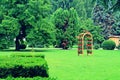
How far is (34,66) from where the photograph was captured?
472 inches

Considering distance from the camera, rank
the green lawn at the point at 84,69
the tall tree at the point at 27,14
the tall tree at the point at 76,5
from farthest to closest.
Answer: the tall tree at the point at 76,5 < the tall tree at the point at 27,14 < the green lawn at the point at 84,69

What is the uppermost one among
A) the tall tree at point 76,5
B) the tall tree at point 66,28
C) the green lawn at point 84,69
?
the tall tree at point 76,5

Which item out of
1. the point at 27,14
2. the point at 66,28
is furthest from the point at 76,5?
the point at 27,14

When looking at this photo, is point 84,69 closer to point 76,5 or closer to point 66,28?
point 66,28

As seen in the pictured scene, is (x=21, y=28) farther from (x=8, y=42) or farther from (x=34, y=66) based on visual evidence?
(x=34, y=66)

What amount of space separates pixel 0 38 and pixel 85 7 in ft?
153

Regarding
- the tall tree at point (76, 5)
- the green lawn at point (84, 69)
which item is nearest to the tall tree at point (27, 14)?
the green lawn at point (84, 69)

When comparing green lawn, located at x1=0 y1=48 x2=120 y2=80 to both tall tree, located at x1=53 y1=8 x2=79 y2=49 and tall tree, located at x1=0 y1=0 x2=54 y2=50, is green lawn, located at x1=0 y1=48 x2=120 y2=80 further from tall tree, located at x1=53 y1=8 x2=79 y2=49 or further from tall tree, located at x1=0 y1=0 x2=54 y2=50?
tall tree, located at x1=53 y1=8 x2=79 y2=49

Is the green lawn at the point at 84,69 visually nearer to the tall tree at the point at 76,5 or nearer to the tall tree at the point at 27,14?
the tall tree at the point at 27,14

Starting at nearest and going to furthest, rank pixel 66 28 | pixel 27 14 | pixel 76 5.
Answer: pixel 27 14, pixel 66 28, pixel 76 5

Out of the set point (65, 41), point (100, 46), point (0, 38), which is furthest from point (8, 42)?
point (100, 46)

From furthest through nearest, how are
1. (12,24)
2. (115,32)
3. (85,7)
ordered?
(85,7)
(115,32)
(12,24)

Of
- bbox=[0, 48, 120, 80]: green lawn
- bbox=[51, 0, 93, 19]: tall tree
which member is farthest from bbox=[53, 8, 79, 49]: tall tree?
bbox=[0, 48, 120, 80]: green lawn

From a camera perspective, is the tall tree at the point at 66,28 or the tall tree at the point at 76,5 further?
the tall tree at the point at 76,5
